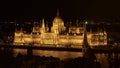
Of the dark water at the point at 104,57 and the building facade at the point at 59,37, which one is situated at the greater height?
the building facade at the point at 59,37

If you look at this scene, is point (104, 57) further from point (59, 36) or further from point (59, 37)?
point (59, 36)

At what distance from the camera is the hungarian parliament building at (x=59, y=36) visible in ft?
185

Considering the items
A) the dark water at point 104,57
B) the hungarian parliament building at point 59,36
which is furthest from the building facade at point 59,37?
the dark water at point 104,57

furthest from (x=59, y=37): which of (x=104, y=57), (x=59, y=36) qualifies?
(x=104, y=57)

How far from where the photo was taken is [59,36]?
58.3 meters

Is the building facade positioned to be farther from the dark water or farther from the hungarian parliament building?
the dark water

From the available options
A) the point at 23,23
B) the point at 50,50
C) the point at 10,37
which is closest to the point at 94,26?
the point at 23,23

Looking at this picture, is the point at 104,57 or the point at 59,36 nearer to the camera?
the point at 104,57

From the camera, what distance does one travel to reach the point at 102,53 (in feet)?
156

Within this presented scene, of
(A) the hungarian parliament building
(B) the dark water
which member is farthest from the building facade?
(B) the dark water

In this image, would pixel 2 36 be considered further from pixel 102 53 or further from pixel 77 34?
pixel 102 53

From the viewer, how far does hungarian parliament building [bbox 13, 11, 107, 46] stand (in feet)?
185

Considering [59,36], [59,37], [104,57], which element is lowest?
[104,57]

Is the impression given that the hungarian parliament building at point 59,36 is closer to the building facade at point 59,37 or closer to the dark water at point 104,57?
the building facade at point 59,37
